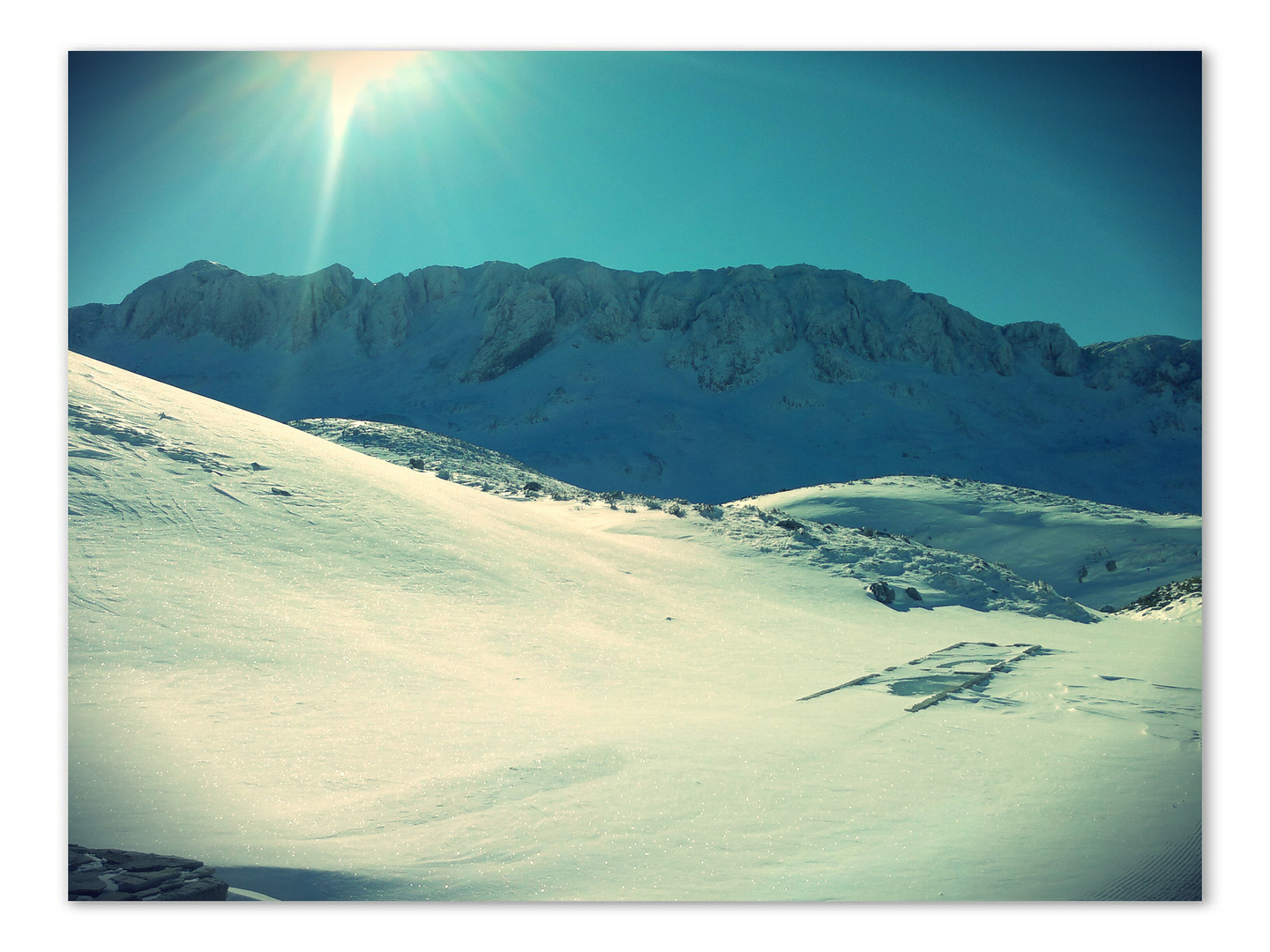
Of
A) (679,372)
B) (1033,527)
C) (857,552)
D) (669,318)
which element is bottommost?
(857,552)

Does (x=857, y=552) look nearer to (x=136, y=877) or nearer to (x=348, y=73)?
(x=348, y=73)

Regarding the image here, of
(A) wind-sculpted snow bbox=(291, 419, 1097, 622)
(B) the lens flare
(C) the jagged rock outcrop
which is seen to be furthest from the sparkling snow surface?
(C) the jagged rock outcrop

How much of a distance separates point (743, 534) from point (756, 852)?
692cm

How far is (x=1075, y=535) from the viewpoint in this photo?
49.3 ft

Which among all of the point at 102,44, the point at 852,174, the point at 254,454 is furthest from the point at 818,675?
the point at 102,44

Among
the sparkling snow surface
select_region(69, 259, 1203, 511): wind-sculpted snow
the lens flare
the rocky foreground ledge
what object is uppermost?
select_region(69, 259, 1203, 511): wind-sculpted snow

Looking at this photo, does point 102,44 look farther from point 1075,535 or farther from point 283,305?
point 283,305

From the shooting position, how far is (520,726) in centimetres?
453

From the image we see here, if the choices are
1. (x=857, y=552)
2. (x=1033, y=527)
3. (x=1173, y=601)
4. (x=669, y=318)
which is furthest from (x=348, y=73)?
(x=669, y=318)

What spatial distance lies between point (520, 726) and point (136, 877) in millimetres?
1873

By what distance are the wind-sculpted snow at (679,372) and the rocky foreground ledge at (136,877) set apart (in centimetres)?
3064

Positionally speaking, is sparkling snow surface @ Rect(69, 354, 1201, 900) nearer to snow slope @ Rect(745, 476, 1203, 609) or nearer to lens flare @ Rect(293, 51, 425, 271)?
lens flare @ Rect(293, 51, 425, 271)

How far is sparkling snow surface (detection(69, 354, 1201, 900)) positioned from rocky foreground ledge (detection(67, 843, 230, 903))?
0.08 metres

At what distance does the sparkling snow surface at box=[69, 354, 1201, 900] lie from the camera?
12.1 feet
